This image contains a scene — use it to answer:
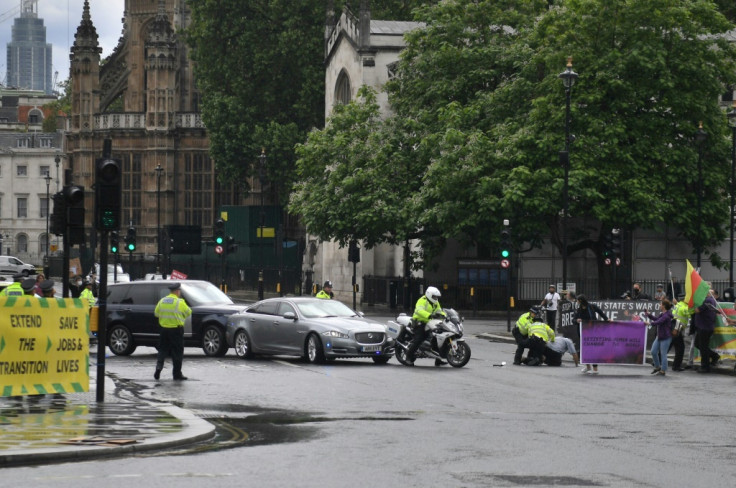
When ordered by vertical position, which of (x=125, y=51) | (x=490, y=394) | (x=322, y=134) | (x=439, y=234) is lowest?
(x=490, y=394)

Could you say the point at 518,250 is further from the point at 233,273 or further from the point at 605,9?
the point at 233,273

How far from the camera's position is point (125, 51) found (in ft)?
316

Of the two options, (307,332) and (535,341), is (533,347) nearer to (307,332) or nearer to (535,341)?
(535,341)

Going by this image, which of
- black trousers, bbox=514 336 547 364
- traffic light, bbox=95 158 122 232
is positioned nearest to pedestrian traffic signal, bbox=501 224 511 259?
black trousers, bbox=514 336 547 364

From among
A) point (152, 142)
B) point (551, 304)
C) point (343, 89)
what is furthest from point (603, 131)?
point (152, 142)

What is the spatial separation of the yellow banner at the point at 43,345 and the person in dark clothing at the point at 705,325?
1331cm

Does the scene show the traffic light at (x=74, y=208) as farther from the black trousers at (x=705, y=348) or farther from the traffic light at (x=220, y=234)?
the traffic light at (x=220, y=234)

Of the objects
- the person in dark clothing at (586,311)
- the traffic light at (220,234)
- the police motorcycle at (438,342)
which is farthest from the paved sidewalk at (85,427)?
the traffic light at (220,234)

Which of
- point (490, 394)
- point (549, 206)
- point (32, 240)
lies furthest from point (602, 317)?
point (32, 240)

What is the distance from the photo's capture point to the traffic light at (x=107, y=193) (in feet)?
58.2

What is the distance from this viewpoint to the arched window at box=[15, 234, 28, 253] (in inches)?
5037

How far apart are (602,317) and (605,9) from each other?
55.2 feet

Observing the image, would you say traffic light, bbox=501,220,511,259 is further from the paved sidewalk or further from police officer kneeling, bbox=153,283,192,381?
the paved sidewalk

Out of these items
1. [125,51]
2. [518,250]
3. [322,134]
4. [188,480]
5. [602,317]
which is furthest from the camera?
[125,51]
